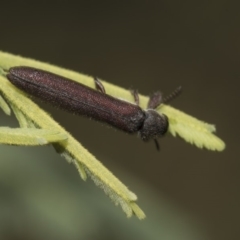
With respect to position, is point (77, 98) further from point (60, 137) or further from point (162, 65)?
point (162, 65)

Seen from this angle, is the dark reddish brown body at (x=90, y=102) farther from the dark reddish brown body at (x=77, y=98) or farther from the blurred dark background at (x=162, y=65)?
the blurred dark background at (x=162, y=65)

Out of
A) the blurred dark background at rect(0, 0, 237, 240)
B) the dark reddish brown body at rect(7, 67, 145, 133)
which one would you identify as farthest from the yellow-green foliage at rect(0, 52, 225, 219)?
the blurred dark background at rect(0, 0, 237, 240)

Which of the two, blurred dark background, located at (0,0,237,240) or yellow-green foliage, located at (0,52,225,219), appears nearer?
yellow-green foliage, located at (0,52,225,219)

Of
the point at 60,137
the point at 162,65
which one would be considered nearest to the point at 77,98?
the point at 60,137

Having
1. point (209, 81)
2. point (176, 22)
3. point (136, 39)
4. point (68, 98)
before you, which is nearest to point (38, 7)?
point (136, 39)

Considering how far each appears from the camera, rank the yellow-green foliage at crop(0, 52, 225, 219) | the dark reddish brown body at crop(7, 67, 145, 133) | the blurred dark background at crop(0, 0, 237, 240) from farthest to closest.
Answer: the blurred dark background at crop(0, 0, 237, 240) < the dark reddish brown body at crop(7, 67, 145, 133) < the yellow-green foliage at crop(0, 52, 225, 219)

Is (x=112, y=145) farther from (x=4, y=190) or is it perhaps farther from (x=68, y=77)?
(x=68, y=77)

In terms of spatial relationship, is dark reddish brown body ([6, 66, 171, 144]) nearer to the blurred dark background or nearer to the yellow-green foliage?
the yellow-green foliage

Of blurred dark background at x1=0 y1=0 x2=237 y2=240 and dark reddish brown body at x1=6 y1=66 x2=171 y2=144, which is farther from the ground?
dark reddish brown body at x1=6 y1=66 x2=171 y2=144

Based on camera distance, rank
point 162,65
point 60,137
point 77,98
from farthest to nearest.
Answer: point 162,65 → point 77,98 → point 60,137

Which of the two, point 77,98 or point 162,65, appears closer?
point 77,98

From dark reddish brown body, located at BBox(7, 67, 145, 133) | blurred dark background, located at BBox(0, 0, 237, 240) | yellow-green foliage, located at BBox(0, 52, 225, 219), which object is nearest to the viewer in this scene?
yellow-green foliage, located at BBox(0, 52, 225, 219)
